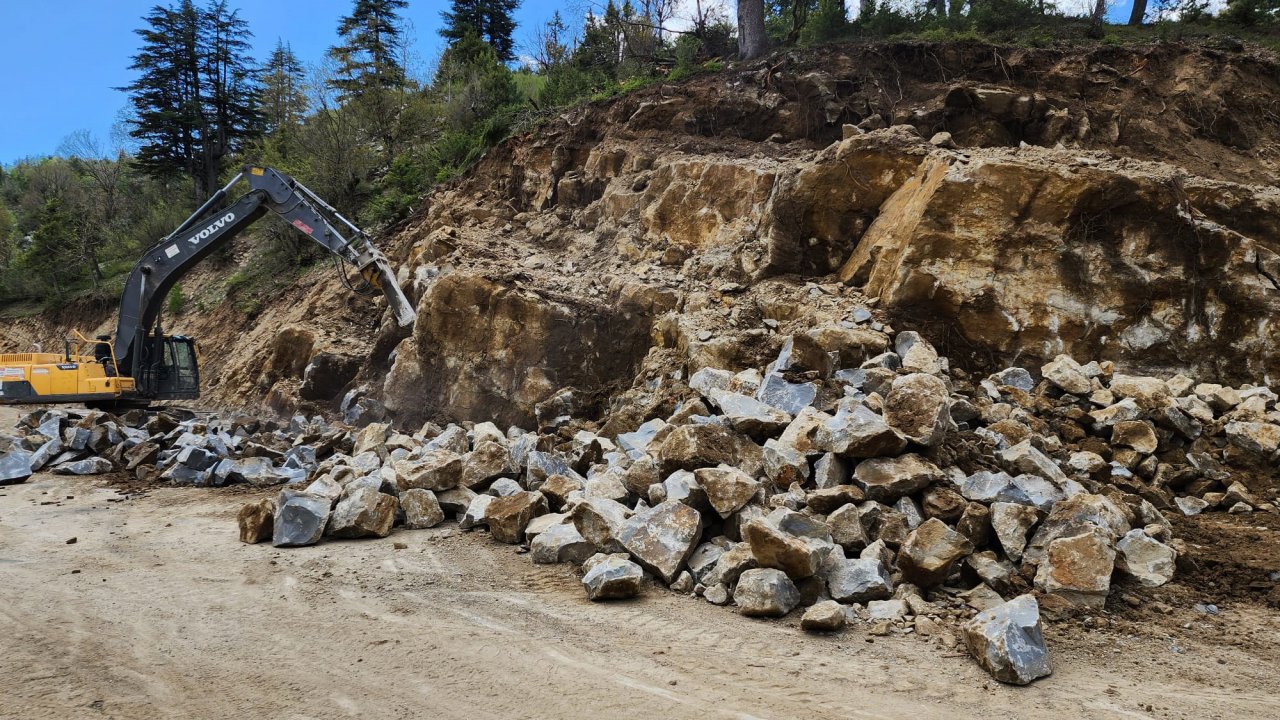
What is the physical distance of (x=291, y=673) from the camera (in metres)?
3.51

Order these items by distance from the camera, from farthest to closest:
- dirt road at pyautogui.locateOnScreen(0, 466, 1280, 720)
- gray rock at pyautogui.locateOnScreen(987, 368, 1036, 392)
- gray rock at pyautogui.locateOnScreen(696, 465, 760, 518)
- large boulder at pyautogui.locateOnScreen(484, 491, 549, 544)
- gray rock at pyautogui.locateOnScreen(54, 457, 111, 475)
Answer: gray rock at pyautogui.locateOnScreen(54, 457, 111, 475), gray rock at pyautogui.locateOnScreen(987, 368, 1036, 392), large boulder at pyautogui.locateOnScreen(484, 491, 549, 544), gray rock at pyautogui.locateOnScreen(696, 465, 760, 518), dirt road at pyautogui.locateOnScreen(0, 466, 1280, 720)

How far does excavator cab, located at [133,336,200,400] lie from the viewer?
12.9 m

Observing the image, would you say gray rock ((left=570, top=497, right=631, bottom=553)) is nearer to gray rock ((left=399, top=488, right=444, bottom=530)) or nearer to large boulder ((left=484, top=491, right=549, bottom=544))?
large boulder ((left=484, top=491, right=549, bottom=544))

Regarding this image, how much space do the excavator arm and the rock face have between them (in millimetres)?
11133

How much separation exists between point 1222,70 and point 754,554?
41.0ft

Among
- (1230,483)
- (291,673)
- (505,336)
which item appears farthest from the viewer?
(505,336)

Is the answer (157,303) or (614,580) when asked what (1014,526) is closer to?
(614,580)

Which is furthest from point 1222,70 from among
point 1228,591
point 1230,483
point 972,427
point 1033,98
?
point 1228,591

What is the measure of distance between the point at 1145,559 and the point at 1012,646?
1751mm

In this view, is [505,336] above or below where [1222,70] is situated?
below

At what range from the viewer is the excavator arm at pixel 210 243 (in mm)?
12484

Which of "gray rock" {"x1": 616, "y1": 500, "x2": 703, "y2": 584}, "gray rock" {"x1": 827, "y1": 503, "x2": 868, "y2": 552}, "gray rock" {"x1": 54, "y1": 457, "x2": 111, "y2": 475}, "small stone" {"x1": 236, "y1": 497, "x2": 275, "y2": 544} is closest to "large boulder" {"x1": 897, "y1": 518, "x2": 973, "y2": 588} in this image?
"gray rock" {"x1": 827, "y1": 503, "x2": 868, "y2": 552}

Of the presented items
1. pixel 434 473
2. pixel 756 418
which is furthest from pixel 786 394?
pixel 434 473

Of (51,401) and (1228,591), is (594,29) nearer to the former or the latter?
(51,401)
